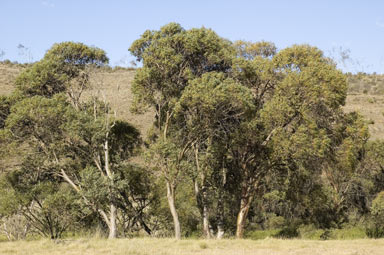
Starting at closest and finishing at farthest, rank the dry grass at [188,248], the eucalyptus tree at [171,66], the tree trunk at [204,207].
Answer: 1. the dry grass at [188,248]
2. the eucalyptus tree at [171,66]
3. the tree trunk at [204,207]

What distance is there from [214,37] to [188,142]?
14.9 ft

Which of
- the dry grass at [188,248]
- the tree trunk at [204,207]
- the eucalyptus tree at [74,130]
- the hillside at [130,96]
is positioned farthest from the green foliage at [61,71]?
the hillside at [130,96]

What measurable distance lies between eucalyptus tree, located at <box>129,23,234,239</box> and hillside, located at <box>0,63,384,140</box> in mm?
17274

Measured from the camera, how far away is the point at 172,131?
19.8 metres

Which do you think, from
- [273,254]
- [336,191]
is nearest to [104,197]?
[273,254]

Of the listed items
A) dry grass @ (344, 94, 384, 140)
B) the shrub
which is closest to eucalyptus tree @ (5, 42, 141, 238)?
the shrub

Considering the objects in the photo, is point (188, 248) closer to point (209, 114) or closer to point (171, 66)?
point (209, 114)

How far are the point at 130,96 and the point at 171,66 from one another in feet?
113

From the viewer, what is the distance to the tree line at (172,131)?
17.5m

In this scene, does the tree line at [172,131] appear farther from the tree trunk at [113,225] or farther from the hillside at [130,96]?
the hillside at [130,96]

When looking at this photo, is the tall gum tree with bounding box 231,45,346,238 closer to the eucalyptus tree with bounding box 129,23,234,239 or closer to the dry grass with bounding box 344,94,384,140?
the eucalyptus tree with bounding box 129,23,234,239

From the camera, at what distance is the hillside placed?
4472cm

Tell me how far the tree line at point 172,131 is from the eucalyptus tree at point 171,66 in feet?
0.18

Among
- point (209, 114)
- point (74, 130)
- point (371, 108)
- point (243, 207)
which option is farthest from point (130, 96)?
point (209, 114)
